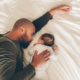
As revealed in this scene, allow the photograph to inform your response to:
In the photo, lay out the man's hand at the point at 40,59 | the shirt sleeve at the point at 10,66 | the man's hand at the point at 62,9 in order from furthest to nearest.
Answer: the man's hand at the point at 62,9
the man's hand at the point at 40,59
the shirt sleeve at the point at 10,66

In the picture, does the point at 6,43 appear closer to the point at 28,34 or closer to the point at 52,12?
the point at 28,34

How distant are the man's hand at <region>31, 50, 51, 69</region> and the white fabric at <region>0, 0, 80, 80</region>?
0.19 feet

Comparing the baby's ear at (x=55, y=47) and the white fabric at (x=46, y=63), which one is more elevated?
the baby's ear at (x=55, y=47)

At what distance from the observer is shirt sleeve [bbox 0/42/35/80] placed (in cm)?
101

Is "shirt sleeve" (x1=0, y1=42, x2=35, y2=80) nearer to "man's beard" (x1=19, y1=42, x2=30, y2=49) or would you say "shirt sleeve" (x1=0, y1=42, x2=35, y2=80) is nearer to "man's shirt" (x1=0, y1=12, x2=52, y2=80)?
"man's shirt" (x1=0, y1=12, x2=52, y2=80)

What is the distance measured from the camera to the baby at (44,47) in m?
1.12

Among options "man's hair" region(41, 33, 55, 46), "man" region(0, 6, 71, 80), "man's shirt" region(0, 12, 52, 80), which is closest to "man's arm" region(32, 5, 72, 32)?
"man" region(0, 6, 71, 80)

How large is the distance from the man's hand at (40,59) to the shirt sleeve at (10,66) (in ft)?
0.11

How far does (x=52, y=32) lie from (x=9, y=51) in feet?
1.12

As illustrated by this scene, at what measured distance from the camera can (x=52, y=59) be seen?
114cm

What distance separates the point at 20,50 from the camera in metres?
1.17

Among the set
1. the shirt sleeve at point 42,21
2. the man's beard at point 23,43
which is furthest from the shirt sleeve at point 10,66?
the shirt sleeve at point 42,21

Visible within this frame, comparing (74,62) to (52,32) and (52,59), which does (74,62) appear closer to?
(52,59)

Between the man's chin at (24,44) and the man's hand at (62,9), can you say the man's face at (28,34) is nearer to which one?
the man's chin at (24,44)
